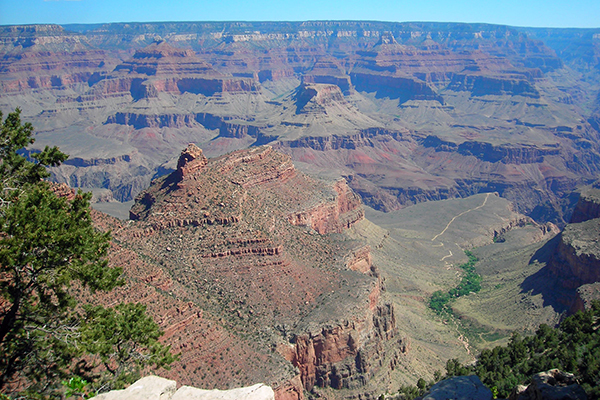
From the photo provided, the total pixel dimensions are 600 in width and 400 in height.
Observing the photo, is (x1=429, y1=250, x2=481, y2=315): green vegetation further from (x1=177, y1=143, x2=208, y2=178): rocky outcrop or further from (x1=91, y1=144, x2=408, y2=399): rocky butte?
(x1=177, y1=143, x2=208, y2=178): rocky outcrop

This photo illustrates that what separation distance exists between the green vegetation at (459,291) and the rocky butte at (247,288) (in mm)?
17481

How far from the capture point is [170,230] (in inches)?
2574

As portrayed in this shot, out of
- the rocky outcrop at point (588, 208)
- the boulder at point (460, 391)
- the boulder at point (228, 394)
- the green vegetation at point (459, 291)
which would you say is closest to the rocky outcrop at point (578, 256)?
the rocky outcrop at point (588, 208)

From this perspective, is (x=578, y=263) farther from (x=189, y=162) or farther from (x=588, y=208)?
(x=189, y=162)

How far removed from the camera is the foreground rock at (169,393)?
23797 mm

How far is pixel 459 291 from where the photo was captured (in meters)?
94.9

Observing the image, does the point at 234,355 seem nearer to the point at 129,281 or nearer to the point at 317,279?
the point at 129,281

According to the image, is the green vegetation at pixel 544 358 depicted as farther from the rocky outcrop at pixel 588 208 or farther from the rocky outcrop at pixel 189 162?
the rocky outcrop at pixel 588 208

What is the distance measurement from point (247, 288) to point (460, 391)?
29943 mm

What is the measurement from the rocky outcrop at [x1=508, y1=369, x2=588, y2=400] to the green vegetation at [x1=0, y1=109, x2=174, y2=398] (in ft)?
56.7

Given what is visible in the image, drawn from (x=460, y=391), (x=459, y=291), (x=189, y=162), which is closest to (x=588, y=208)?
(x=459, y=291)

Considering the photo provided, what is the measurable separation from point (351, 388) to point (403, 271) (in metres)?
44.6

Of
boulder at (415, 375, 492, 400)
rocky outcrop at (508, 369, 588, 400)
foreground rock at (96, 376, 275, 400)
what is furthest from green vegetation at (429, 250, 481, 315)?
foreground rock at (96, 376, 275, 400)

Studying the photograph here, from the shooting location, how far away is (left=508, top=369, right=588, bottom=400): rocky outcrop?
949 inches
